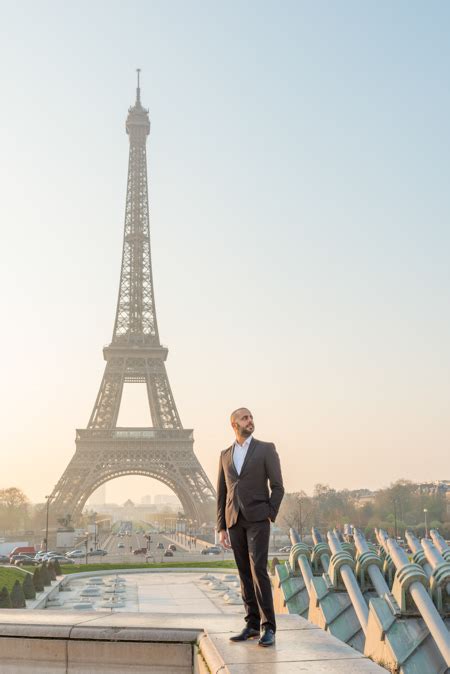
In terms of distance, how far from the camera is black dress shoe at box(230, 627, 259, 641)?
6072 millimetres

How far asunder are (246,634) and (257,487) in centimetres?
116

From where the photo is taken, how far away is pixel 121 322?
8775cm

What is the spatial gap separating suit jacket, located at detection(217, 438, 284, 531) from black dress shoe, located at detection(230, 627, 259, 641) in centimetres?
85

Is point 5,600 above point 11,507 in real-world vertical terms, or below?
below

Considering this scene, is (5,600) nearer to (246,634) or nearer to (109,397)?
(246,634)

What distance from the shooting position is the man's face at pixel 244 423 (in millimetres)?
6641

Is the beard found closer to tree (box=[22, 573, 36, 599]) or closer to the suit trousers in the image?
the suit trousers

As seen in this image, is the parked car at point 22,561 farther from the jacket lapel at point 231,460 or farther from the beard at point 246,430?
the beard at point 246,430

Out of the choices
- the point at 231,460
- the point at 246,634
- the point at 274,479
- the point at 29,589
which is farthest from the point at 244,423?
the point at 29,589

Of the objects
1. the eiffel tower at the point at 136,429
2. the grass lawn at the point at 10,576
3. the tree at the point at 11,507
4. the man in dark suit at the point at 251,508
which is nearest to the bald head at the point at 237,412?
the man in dark suit at the point at 251,508

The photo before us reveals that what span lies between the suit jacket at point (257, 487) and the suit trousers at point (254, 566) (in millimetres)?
82

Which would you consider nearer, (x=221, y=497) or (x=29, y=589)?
(x=221, y=497)

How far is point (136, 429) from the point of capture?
8400 centimetres

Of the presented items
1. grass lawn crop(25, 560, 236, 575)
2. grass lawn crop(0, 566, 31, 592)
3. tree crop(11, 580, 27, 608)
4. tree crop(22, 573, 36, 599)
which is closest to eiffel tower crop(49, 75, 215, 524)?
grass lawn crop(25, 560, 236, 575)
